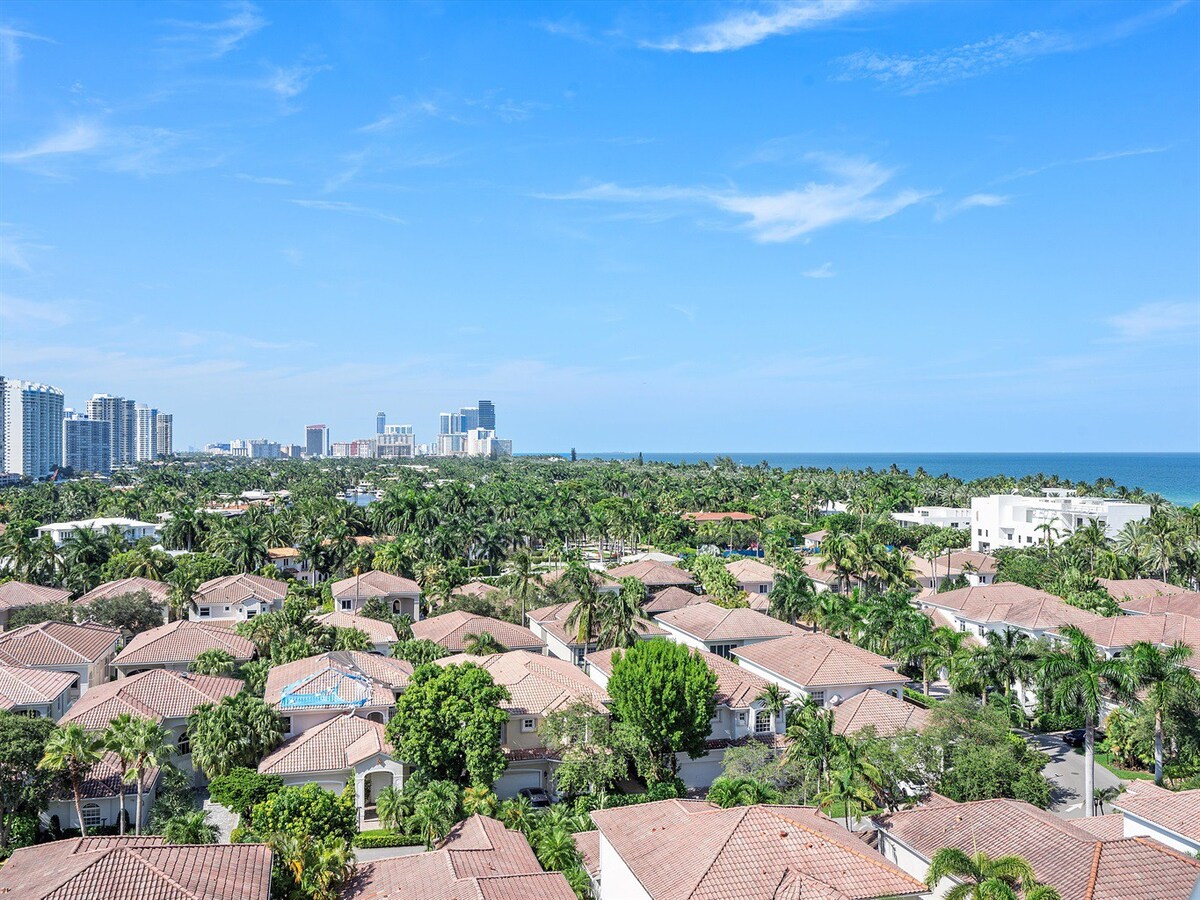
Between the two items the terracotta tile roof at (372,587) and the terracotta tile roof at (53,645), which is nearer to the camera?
the terracotta tile roof at (53,645)

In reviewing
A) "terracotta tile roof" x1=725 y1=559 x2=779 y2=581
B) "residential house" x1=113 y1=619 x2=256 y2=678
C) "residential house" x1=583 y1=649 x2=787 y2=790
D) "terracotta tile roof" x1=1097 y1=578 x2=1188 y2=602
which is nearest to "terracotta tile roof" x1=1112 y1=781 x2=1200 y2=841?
"residential house" x1=583 y1=649 x2=787 y2=790

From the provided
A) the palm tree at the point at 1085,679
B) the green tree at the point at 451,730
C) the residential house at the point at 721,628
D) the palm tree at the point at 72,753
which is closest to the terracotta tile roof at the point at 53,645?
the palm tree at the point at 72,753

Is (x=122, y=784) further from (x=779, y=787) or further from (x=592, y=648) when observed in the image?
(x=592, y=648)

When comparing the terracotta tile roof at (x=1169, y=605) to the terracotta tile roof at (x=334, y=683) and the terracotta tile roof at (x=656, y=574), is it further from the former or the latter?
the terracotta tile roof at (x=334, y=683)

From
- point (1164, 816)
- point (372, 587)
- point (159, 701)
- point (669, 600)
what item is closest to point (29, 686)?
point (159, 701)

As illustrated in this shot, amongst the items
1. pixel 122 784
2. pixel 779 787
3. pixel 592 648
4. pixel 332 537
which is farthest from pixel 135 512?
pixel 779 787

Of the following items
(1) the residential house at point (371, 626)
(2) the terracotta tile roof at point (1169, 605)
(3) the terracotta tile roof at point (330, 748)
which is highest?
(2) the terracotta tile roof at point (1169, 605)

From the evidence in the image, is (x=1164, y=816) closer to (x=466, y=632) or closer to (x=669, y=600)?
(x=466, y=632)
